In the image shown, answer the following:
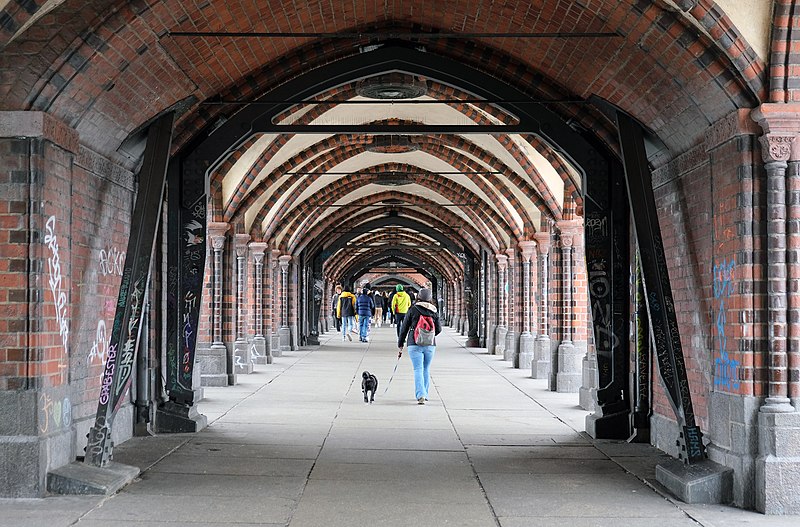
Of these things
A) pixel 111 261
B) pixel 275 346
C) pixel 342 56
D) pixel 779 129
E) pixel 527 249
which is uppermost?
pixel 342 56

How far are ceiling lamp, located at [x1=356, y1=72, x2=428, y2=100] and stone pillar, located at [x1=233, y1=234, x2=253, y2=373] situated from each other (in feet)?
25.5

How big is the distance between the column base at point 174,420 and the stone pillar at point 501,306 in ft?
50.2

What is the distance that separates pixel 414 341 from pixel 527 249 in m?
8.76

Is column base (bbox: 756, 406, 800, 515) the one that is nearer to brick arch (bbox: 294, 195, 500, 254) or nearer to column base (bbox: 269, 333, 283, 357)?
column base (bbox: 269, 333, 283, 357)

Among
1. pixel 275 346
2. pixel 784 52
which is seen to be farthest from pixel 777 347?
pixel 275 346

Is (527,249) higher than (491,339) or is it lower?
higher

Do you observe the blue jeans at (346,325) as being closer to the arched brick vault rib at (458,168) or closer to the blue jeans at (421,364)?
the arched brick vault rib at (458,168)

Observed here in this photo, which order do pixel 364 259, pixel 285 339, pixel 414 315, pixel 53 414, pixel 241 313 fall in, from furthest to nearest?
pixel 364 259, pixel 285 339, pixel 241 313, pixel 414 315, pixel 53 414

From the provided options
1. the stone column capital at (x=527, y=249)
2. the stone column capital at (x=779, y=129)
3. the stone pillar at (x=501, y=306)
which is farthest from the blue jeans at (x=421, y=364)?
the stone pillar at (x=501, y=306)

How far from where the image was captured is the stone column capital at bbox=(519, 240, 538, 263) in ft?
69.3

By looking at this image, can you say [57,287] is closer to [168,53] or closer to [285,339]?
[168,53]

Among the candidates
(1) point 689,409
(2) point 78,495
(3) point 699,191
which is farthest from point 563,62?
(2) point 78,495

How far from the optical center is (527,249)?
70.1ft

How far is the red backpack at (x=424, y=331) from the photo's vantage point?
13.1 metres
